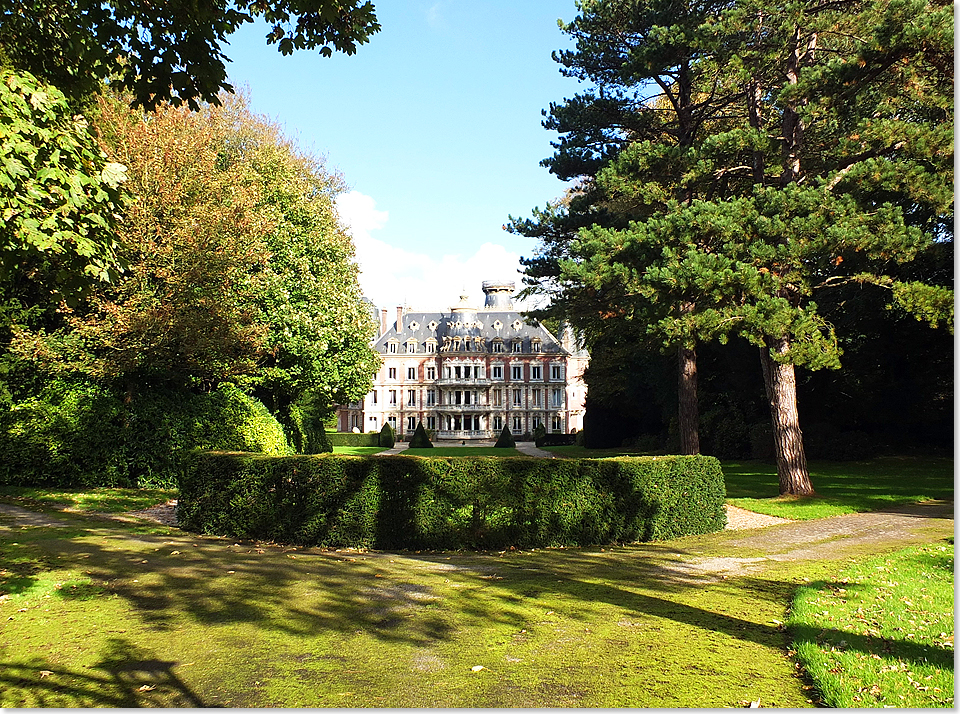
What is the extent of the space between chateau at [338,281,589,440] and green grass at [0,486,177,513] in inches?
2050

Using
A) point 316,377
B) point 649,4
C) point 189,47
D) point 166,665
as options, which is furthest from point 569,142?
point 166,665

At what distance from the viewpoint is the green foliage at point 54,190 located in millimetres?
6406

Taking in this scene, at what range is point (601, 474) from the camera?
36.5 feet

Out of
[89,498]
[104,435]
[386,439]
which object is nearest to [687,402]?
[104,435]

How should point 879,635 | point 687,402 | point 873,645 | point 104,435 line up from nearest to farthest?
1. point 873,645
2. point 879,635
3. point 104,435
4. point 687,402

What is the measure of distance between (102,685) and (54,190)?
4.53 metres

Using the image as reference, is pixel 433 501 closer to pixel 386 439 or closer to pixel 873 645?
pixel 873 645

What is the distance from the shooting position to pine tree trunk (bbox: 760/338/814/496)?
16.9 m

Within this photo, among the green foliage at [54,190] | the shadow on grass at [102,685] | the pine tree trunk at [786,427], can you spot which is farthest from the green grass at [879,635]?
the pine tree trunk at [786,427]

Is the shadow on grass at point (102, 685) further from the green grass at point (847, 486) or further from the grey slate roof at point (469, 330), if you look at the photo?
the grey slate roof at point (469, 330)

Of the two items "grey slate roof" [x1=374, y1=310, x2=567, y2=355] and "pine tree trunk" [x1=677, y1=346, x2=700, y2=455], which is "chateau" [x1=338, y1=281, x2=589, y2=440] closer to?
"grey slate roof" [x1=374, y1=310, x2=567, y2=355]

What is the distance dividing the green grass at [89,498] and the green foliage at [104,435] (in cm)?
54

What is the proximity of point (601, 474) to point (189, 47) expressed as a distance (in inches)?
316

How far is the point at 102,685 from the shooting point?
495 centimetres
